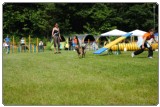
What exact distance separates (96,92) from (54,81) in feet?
4.88

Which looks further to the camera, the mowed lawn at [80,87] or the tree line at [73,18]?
the tree line at [73,18]

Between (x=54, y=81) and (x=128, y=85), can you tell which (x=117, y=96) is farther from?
(x=54, y=81)

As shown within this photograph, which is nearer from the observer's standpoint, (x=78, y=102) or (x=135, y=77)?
(x=78, y=102)

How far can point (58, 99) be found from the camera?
6035mm

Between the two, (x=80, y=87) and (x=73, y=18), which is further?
(x=73, y=18)

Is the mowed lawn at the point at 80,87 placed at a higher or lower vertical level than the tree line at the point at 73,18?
lower

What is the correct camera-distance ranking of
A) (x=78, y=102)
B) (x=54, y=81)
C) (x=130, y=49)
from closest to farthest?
(x=78, y=102)
(x=54, y=81)
(x=130, y=49)

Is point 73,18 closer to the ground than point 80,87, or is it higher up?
higher up

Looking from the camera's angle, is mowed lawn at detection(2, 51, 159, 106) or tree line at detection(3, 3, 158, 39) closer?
mowed lawn at detection(2, 51, 159, 106)

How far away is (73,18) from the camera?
4094 centimetres

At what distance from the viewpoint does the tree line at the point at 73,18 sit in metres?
31.2

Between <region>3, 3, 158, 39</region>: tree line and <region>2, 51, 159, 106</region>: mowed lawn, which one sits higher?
<region>3, 3, 158, 39</region>: tree line

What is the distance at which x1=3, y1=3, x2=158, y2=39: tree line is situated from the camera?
31.2 meters

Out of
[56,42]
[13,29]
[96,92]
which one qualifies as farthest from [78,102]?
[13,29]
